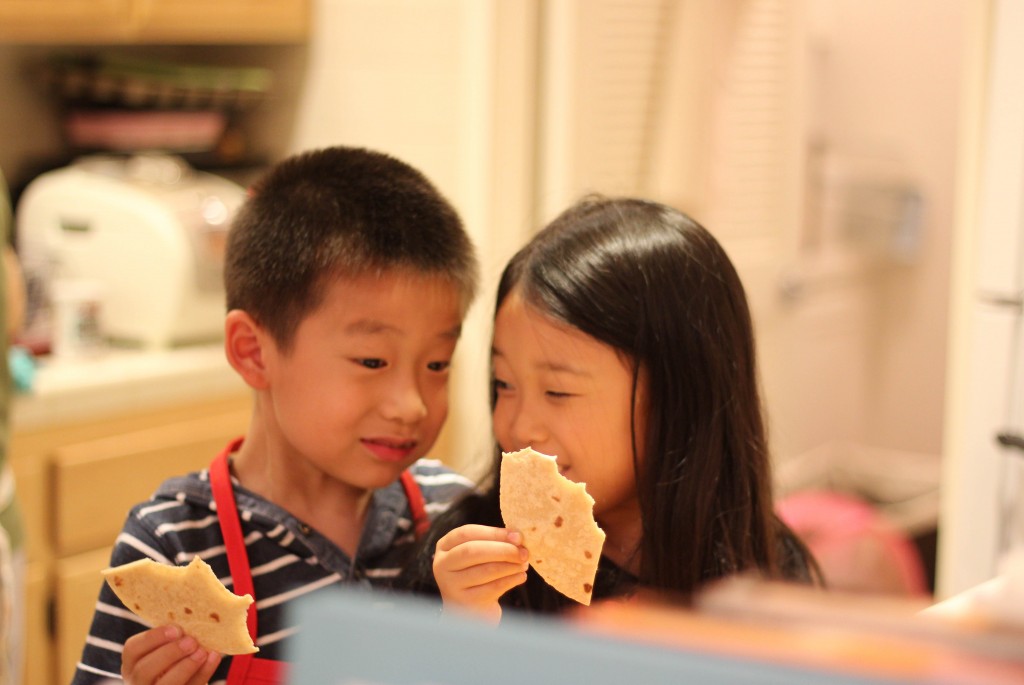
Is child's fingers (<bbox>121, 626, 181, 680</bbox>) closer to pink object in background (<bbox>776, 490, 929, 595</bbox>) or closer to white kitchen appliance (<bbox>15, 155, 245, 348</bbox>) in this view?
white kitchen appliance (<bbox>15, 155, 245, 348</bbox>)

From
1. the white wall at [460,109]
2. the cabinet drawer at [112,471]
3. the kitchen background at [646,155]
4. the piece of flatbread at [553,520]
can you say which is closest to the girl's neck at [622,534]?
the piece of flatbread at [553,520]

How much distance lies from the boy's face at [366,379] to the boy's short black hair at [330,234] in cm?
2

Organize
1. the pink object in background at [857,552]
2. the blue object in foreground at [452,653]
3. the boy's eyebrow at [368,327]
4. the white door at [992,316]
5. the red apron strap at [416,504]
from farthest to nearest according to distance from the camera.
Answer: the pink object in background at [857,552], the white door at [992,316], the red apron strap at [416,504], the boy's eyebrow at [368,327], the blue object in foreground at [452,653]

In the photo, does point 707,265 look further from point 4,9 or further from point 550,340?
point 4,9

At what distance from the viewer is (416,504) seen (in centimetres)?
134

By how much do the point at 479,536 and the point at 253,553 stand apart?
33 centimetres

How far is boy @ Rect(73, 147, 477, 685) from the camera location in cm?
119

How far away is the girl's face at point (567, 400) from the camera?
1145 millimetres

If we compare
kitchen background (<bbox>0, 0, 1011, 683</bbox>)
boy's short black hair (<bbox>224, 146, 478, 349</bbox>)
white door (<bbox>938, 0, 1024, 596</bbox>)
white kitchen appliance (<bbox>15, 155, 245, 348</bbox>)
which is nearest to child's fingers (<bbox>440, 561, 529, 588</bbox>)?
boy's short black hair (<bbox>224, 146, 478, 349</bbox>)

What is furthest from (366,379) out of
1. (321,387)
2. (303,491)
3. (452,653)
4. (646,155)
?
(646,155)

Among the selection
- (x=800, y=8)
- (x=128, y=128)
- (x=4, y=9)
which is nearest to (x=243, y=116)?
(x=128, y=128)

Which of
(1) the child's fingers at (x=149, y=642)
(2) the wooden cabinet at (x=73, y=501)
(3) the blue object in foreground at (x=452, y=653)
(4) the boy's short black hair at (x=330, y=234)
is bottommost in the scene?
(2) the wooden cabinet at (x=73, y=501)

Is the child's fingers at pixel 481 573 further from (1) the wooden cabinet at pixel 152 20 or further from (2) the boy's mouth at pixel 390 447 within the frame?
(1) the wooden cabinet at pixel 152 20

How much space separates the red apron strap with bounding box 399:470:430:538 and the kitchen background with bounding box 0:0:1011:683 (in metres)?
0.75
